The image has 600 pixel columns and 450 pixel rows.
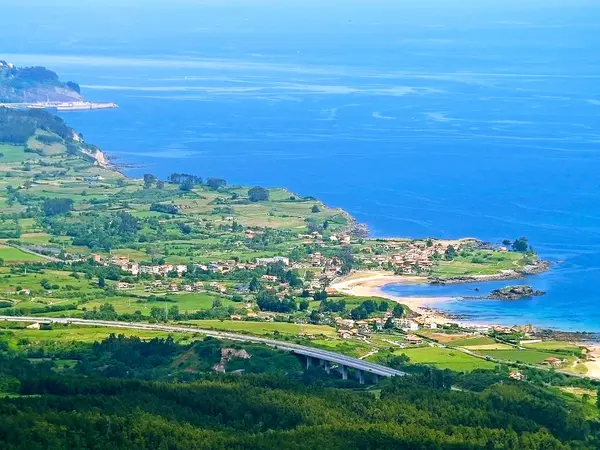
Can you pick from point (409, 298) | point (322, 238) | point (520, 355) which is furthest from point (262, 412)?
point (322, 238)

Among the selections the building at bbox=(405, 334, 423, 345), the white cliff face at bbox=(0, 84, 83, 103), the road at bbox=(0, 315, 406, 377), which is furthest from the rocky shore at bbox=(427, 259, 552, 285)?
the white cliff face at bbox=(0, 84, 83, 103)

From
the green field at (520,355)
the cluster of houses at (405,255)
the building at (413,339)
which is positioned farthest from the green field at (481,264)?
the green field at (520,355)

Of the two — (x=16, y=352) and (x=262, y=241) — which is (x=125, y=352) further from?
(x=262, y=241)

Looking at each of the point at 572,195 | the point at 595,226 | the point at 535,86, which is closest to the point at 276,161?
the point at 572,195

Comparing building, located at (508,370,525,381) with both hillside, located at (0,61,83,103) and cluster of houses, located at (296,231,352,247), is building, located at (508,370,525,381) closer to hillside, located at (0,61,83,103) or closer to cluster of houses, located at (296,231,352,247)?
cluster of houses, located at (296,231,352,247)

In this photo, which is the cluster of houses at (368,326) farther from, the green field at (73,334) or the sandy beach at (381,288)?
the green field at (73,334)

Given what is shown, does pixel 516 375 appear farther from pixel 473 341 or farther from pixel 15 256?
pixel 15 256
